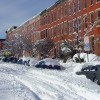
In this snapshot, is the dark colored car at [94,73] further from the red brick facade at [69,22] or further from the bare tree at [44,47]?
the bare tree at [44,47]

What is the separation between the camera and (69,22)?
5666cm

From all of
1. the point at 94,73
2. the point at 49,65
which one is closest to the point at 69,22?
the point at 49,65

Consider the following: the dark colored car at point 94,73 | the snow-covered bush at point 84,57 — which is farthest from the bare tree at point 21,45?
the dark colored car at point 94,73

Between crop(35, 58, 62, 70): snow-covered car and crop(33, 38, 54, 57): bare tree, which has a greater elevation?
crop(33, 38, 54, 57): bare tree

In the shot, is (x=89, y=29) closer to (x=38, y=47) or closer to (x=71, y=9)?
(x=71, y=9)

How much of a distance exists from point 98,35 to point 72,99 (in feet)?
104

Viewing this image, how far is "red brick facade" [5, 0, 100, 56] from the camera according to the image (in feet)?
157

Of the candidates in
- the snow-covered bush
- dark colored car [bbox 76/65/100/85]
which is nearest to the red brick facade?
the snow-covered bush

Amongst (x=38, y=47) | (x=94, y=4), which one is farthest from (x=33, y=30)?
A: (x=94, y=4)

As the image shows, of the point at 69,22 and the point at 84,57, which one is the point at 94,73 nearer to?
the point at 84,57

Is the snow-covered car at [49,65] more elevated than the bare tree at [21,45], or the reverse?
the bare tree at [21,45]

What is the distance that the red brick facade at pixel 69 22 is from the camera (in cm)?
4772

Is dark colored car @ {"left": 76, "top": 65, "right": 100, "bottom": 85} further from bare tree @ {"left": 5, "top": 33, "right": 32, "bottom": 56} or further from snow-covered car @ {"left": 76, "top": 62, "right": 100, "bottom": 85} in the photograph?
bare tree @ {"left": 5, "top": 33, "right": 32, "bottom": 56}

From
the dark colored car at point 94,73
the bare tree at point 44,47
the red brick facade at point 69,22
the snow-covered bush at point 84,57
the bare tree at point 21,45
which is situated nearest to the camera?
the dark colored car at point 94,73
